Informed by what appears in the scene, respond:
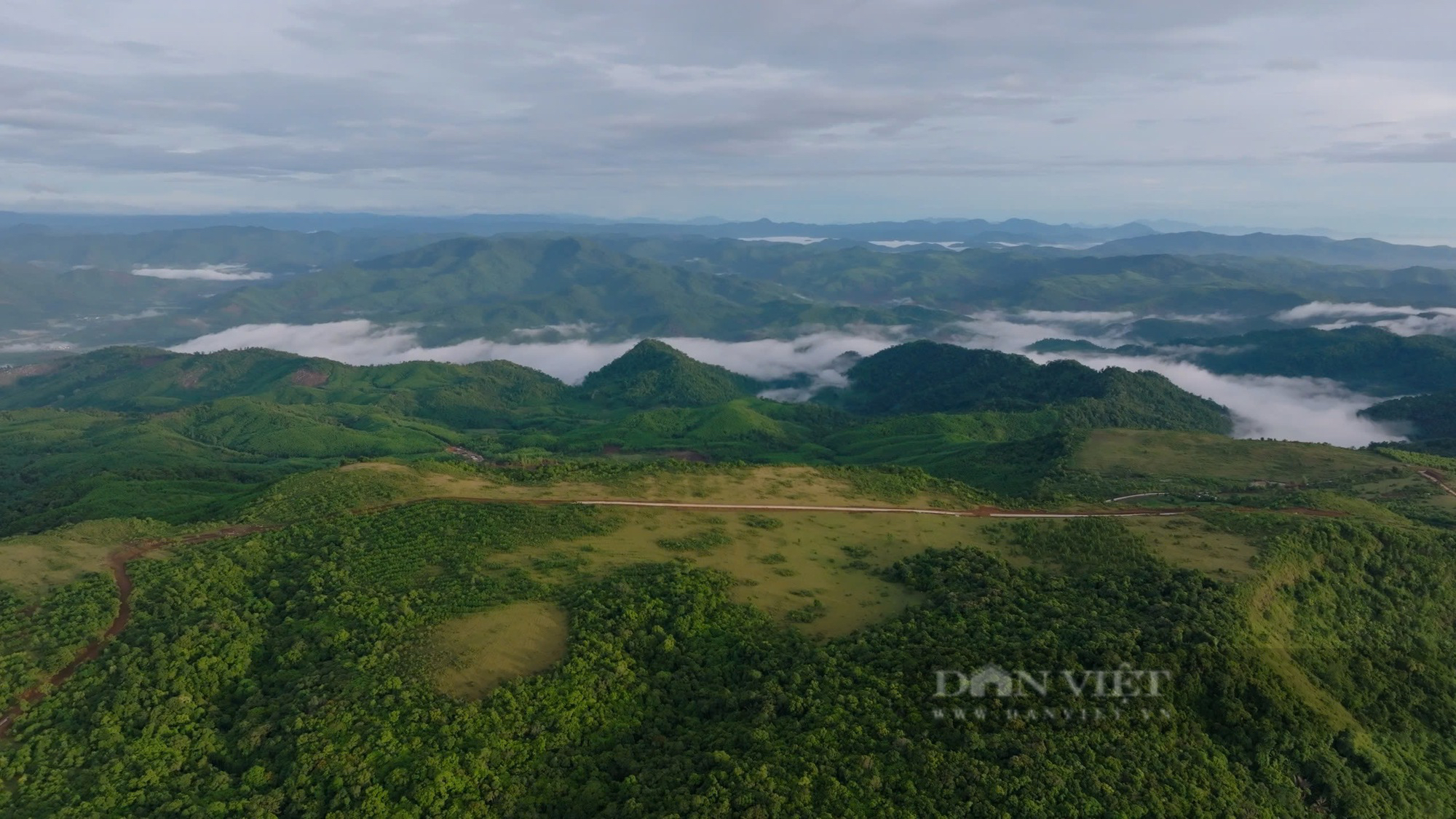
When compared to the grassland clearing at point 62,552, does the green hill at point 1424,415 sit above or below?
below

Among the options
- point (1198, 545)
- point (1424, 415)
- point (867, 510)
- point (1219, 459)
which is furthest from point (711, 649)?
point (1424, 415)

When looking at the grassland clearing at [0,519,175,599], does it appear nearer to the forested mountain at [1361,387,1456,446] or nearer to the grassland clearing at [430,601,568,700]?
the grassland clearing at [430,601,568,700]

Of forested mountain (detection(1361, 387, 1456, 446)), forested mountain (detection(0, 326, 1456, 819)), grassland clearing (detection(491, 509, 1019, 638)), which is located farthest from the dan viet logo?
forested mountain (detection(1361, 387, 1456, 446))

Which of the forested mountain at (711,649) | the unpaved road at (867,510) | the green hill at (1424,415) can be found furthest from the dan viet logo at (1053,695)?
the green hill at (1424,415)

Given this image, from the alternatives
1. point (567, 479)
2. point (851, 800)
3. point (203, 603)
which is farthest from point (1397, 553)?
point (203, 603)

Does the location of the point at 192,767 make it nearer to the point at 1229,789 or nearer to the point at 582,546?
the point at 582,546

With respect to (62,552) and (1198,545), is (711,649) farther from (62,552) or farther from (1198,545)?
(62,552)

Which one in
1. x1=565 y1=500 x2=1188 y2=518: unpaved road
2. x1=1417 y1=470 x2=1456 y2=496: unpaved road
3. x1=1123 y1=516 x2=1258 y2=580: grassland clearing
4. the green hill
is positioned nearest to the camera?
x1=1123 y1=516 x2=1258 y2=580: grassland clearing

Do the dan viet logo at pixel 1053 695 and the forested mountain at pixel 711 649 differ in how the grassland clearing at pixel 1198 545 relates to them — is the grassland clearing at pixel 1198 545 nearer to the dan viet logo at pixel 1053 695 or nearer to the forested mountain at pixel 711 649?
the forested mountain at pixel 711 649

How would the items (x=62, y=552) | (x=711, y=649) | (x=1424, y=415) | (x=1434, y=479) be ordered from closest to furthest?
(x=711, y=649) → (x=62, y=552) → (x=1434, y=479) → (x=1424, y=415)
